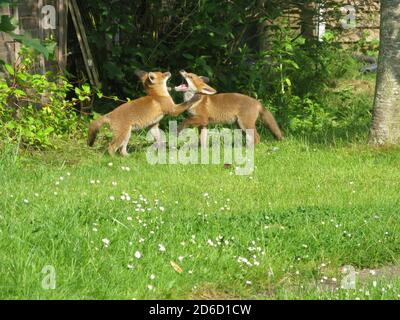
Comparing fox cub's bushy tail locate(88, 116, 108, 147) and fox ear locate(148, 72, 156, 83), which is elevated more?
fox ear locate(148, 72, 156, 83)

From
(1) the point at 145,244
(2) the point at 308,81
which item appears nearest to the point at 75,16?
(2) the point at 308,81

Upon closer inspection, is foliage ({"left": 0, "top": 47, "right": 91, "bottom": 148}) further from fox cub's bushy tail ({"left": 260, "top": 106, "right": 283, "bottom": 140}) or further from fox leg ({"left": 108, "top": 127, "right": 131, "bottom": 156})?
fox cub's bushy tail ({"left": 260, "top": 106, "right": 283, "bottom": 140})

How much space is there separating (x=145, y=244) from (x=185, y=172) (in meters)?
3.15

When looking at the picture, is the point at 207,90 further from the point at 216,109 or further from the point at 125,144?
the point at 125,144

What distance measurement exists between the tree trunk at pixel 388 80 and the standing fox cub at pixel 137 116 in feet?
8.21

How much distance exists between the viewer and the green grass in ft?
19.5

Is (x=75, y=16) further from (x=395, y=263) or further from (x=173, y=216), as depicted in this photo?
(x=395, y=263)

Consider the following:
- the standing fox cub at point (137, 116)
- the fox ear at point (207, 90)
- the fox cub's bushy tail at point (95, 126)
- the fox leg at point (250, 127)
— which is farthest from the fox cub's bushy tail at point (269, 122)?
the fox cub's bushy tail at point (95, 126)

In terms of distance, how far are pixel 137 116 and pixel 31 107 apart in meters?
1.32

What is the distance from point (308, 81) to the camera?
14.7 metres

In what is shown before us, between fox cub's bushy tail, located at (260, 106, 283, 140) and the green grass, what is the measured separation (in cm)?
130

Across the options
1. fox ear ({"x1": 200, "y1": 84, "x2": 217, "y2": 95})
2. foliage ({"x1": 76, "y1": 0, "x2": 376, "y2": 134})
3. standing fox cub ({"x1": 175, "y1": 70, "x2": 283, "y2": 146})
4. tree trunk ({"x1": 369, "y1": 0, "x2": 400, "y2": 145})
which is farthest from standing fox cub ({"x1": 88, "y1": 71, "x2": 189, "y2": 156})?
tree trunk ({"x1": 369, "y1": 0, "x2": 400, "y2": 145})
